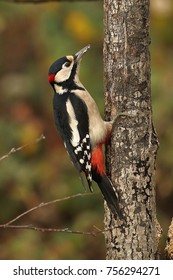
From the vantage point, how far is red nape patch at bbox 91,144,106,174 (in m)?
4.72

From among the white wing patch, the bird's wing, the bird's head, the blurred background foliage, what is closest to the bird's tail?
the bird's wing

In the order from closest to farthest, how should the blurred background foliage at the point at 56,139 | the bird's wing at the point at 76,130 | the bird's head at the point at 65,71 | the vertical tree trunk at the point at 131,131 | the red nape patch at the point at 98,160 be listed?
1. the vertical tree trunk at the point at 131,131
2. the red nape patch at the point at 98,160
3. the bird's wing at the point at 76,130
4. the bird's head at the point at 65,71
5. the blurred background foliage at the point at 56,139

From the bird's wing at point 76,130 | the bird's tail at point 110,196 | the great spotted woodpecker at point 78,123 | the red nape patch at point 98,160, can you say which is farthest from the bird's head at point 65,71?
the bird's tail at point 110,196

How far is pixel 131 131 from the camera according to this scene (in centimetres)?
457

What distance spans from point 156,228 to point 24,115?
498cm

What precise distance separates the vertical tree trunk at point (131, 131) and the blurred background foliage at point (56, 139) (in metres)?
2.92

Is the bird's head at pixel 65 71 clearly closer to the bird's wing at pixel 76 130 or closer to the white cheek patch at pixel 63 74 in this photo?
the white cheek patch at pixel 63 74

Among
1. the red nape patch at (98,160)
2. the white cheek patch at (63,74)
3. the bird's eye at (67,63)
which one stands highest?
the bird's eye at (67,63)

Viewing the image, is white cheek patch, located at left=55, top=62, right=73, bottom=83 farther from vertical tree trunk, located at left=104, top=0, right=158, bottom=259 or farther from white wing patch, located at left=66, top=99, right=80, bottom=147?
vertical tree trunk, located at left=104, top=0, right=158, bottom=259

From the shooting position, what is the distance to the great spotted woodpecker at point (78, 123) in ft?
15.6

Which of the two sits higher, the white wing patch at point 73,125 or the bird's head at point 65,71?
the bird's head at point 65,71

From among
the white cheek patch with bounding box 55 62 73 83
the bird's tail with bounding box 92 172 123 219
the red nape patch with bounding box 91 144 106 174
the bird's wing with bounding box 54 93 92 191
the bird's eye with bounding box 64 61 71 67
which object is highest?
the bird's eye with bounding box 64 61 71 67

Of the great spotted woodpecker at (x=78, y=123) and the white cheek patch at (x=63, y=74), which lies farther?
the white cheek patch at (x=63, y=74)

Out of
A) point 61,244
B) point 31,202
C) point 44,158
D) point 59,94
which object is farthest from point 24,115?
point 59,94
